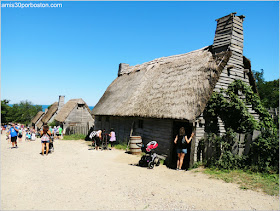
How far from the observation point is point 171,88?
12.4 m

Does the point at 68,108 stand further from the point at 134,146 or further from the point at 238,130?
the point at 238,130

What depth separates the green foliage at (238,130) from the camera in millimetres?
8391

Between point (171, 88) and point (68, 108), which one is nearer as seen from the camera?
point (171, 88)

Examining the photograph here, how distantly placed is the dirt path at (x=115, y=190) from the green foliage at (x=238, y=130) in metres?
1.71

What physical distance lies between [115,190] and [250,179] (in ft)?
16.6

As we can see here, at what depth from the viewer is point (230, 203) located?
5.67 m

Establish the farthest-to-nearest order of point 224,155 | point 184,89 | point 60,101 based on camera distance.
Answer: point 60,101, point 184,89, point 224,155

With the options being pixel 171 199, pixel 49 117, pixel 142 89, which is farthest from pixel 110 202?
pixel 49 117

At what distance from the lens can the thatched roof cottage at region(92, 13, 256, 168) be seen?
10.4 m

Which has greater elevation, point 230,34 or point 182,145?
point 230,34

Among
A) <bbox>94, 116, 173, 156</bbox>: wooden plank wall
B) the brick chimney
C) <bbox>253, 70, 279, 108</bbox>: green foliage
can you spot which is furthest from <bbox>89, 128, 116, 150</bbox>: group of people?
<bbox>253, 70, 279, 108</bbox>: green foliage

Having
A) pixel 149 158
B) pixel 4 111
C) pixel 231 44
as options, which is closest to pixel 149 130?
pixel 149 158

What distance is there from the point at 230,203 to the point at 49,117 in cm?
3320

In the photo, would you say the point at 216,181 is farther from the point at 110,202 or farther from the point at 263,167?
the point at 110,202
